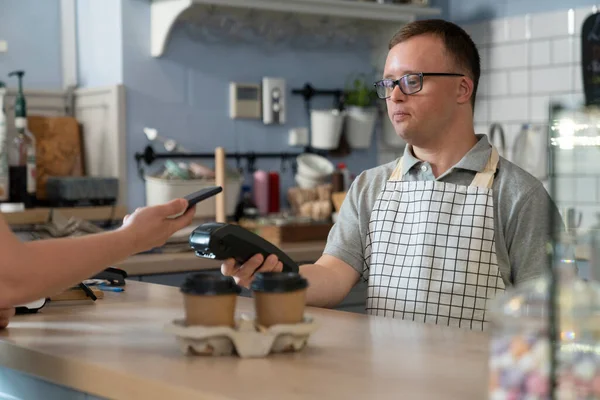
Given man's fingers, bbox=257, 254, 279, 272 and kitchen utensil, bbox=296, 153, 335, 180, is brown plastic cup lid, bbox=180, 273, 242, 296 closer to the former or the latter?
man's fingers, bbox=257, 254, 279, 272

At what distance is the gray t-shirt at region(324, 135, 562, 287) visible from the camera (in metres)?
2.14

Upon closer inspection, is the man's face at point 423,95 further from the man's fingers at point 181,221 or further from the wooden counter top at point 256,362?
the man's fingers at point 181,221

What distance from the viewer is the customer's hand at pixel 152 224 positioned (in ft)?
5.48

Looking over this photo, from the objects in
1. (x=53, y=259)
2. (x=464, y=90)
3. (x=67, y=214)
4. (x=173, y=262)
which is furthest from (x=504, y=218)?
(x=67, y=214)

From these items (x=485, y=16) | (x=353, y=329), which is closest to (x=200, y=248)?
(x=353, y=329)

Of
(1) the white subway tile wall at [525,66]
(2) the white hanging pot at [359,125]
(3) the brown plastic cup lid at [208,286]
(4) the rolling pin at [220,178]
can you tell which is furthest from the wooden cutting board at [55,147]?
(3) the brown plastic cup lid at [208,286]

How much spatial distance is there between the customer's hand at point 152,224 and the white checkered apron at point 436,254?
2.31 feet

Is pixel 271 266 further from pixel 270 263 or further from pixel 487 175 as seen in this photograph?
pixel 487 175

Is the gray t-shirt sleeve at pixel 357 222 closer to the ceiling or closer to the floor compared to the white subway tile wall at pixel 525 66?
closer to the floor

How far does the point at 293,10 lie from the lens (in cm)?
427

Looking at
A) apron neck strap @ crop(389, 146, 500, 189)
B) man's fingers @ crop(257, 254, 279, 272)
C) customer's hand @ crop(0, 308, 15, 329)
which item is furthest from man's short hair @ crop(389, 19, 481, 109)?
customer's hand @ crop(0, 308, 15, 329)

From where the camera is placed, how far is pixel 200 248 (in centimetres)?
186

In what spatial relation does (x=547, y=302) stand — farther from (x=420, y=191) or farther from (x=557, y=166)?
(x=420, y=191)

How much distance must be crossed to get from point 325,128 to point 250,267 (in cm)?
264
